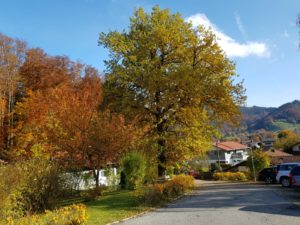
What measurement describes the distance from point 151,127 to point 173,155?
9.00 ft

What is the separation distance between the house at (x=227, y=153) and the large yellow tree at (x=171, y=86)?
5359 cm

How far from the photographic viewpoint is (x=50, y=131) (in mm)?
21266

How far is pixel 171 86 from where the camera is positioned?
77.4 ft

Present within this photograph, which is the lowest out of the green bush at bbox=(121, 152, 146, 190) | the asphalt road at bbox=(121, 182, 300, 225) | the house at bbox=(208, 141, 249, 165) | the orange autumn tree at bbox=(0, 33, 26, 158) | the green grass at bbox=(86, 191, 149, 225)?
the asphalt road at bbox=(121, 182, 300, 225)

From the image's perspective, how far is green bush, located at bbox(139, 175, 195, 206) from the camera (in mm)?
16297

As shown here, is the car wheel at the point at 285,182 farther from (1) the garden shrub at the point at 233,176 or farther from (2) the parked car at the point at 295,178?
(1) the garden shrub at the point at 233,176

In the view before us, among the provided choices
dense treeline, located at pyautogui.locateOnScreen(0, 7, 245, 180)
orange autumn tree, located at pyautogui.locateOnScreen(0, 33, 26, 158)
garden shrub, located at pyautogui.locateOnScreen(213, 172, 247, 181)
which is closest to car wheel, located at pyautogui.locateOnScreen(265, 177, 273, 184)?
dense treeline, located at pyautogui.locateOnScreen(0, 7, 245, 180)

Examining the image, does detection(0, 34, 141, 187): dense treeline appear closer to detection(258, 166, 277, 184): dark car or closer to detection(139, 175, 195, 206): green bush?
detection(139, 175, 195, 206): green bush

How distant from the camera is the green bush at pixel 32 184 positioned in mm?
13360

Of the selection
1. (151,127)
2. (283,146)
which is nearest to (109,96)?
(151,127)

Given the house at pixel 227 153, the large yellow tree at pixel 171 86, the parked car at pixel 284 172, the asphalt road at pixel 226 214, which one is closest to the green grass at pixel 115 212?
the asphalt road at pixel 226 214

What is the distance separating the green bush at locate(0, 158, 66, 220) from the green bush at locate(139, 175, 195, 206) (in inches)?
167

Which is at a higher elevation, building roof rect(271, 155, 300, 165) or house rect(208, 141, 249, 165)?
house rect(208, 141, 249, 165)

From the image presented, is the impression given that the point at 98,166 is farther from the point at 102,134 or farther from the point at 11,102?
the point at 11,102
